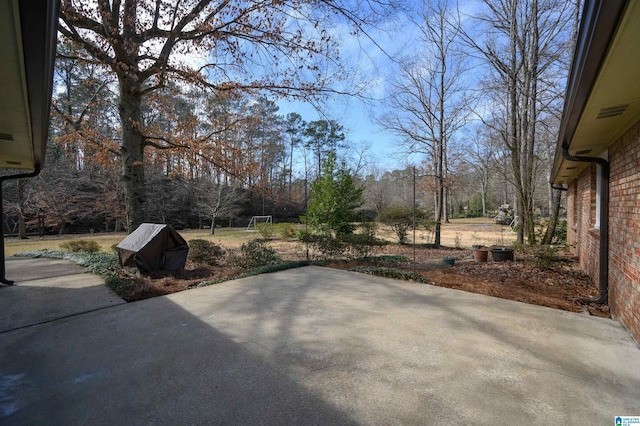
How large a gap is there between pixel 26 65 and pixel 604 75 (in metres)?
3.90

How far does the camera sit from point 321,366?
2.48 metres

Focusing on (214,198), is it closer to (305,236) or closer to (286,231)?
(286,231)

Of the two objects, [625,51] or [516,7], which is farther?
[516,7]

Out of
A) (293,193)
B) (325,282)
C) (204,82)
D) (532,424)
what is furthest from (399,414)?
(293,193)

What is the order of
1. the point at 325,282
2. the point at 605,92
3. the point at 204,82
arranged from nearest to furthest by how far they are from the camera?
the point at 605,92 → the point at 325,282 → the point at 204,82

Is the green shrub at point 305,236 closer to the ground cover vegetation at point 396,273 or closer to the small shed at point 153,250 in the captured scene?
the ground cover vegetation at point 396,273

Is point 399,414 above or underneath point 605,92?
underneath

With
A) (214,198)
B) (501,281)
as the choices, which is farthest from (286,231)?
(501,281)

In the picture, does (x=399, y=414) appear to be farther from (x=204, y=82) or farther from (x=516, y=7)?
(x=516, y=7)

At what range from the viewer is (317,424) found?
5.90 ft

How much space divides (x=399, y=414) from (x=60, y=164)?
25491mm

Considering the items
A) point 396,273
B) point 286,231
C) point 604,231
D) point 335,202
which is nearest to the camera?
point 604,231

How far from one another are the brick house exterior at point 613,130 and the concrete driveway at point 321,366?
657mm

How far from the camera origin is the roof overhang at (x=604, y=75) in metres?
1.51
